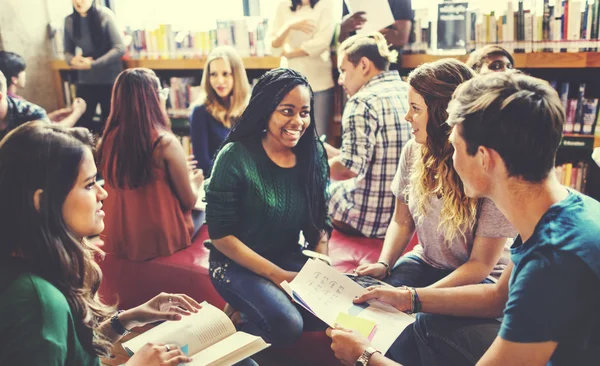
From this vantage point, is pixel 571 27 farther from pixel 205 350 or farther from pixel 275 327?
pixel 205 350

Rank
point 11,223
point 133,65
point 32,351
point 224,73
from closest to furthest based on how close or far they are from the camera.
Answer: point 32,351, point 11,223, point 224,73, point 133,65

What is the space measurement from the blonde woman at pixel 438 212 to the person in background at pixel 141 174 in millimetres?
949

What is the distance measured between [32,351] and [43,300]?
0.29 feet

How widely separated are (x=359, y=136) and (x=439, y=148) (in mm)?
724

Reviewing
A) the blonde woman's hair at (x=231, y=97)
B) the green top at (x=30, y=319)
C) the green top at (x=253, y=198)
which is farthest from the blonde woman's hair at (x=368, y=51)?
the green top at (x=30, y=319)

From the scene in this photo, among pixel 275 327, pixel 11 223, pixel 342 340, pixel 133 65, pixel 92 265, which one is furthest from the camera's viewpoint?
pixel 133 65

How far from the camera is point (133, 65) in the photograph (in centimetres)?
470

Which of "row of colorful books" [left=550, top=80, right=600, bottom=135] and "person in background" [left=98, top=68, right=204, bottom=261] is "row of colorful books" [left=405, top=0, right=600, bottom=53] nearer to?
"row of colorful books" [left=550, top=80, right=600, bottom=135]

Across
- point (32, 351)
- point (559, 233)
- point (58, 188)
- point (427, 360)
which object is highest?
point (58, 188)

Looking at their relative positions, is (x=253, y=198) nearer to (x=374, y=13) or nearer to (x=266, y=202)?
(x=266, y=202)

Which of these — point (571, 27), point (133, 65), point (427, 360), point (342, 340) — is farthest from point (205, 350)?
point (133, 65)

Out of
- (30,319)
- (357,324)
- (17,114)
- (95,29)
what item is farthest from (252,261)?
(95,29)

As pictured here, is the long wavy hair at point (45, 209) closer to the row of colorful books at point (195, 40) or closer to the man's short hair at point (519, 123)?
the man's short hair at point (519, 123)

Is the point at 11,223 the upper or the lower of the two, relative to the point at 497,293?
upper
